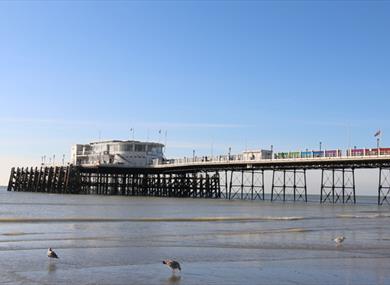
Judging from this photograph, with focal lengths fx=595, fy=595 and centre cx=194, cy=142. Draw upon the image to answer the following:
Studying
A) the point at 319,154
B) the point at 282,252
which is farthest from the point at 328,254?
the point at 319,154

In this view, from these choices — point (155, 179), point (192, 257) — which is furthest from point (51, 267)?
point (155, 179)

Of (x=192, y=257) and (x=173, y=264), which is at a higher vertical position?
(x=173, y=264)

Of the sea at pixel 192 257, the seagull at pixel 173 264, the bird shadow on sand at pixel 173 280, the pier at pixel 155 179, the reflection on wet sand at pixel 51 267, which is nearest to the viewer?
the bird shadow on sand at pixel 173 280

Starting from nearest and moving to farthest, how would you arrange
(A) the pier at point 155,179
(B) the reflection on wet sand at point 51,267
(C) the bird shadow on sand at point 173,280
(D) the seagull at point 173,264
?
(C) the bird shadow on sand at point 173,280 < (D) the seagull at point 173,264 < (B) the reflection on wet sand at point 51,267 < (A) the pier at point 155,179

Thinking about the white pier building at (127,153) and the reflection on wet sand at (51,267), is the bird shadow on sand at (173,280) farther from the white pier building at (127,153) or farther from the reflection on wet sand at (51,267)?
the white pier building at (127,153)

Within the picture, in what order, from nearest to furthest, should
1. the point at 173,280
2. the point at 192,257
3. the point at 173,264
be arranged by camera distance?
the point at 173,280
the point at 173,264
the point at 192,257

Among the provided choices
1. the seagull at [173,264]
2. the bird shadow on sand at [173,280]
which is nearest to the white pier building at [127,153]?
the seagull at [173,264]

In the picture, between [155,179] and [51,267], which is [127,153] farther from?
[51,267]

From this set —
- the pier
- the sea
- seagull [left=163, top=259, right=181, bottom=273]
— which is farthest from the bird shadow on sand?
the pier

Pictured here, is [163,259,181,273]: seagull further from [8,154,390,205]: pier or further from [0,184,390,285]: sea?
[8,154,390,205]: pier

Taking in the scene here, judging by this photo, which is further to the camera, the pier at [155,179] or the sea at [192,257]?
the pier at [155,179]

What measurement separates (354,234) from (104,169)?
255ft

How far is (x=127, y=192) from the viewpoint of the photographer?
3969 inches

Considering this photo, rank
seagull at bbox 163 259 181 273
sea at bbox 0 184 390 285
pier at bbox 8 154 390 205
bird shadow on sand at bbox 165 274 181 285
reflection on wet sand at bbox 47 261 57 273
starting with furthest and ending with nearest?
pier at bbox 8 154 390 205
reflection on wet sand at bbox 47 261 57 273
seagull at bbox 163 259 181 273
sea at bbox 0 184 390 285
bird shadow on sand at bbox 165 274 181 285
